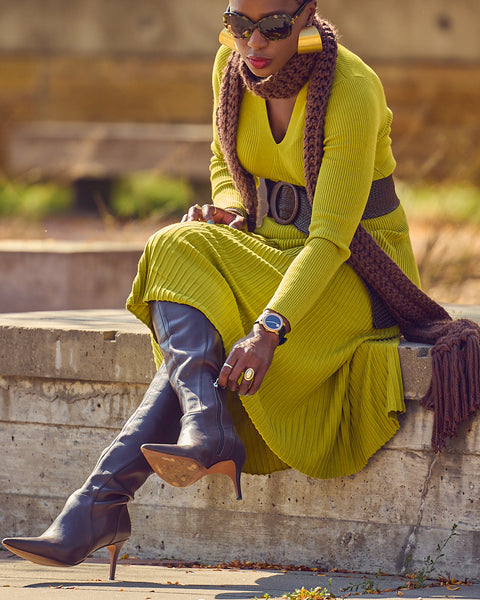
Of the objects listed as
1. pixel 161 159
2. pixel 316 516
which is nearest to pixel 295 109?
pixel 316 516

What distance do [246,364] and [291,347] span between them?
1.15 feet

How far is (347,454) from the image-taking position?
3.47 metres

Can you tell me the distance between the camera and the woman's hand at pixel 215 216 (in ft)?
11.8

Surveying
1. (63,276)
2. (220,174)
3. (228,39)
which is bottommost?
(220,174)

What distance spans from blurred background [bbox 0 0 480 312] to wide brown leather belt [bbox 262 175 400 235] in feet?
16.3

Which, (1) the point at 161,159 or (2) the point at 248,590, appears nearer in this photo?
(2) the point at 248,590

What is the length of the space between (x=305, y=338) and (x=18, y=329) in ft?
3.59

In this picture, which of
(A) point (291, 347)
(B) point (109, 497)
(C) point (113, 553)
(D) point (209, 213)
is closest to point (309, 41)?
(D) point (209, 213)

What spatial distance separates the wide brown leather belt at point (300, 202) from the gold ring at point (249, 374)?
0.68 metres

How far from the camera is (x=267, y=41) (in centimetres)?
322

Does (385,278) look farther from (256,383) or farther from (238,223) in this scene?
(256,383)

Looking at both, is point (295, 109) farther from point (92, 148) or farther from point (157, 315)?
point (92, 148)

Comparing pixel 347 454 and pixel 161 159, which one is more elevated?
pixel 161 159

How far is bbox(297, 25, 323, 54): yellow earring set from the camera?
326 cm
